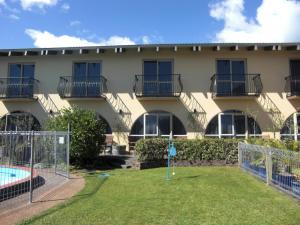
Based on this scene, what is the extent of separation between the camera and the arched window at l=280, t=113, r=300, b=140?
20172mm

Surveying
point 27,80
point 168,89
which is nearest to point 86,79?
point 27,80

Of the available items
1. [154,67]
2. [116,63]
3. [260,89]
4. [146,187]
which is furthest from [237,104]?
[146,187]

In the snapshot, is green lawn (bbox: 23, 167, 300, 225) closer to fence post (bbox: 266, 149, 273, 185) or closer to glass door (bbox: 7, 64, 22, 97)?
fence post (bbox: 266, 149, 273, 185)

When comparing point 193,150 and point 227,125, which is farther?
point 227,125

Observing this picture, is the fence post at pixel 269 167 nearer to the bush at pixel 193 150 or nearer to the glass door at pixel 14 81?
the bush at pixel 193 150

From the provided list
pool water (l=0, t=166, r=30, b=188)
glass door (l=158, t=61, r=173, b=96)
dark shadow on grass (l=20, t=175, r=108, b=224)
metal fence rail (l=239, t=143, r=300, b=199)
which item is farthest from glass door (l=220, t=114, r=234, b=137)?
pool water (l=0, t=166, r=30, b=188)

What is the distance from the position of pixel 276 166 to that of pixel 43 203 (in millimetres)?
6632

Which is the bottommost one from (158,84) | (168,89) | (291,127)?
(291,127)

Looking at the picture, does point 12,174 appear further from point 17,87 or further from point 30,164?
point 17,87

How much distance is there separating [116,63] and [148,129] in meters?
4.63

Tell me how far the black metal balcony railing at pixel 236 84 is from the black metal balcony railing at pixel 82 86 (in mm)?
6835

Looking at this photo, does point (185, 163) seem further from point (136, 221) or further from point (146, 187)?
point (136, 221)

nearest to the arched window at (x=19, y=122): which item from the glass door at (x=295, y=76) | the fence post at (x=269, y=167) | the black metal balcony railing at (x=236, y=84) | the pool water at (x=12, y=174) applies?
the pool water at (x=12, y=174)

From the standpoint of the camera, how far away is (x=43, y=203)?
27.4ft
